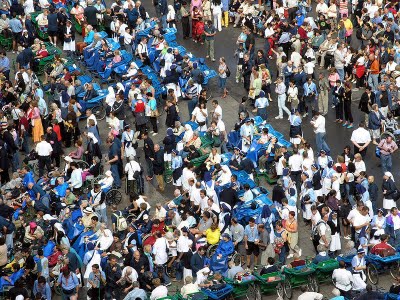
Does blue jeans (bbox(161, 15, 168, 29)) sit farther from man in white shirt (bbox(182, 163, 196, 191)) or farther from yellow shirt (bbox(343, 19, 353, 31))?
man in white shirt (bbox(182, 163, 196, 191))

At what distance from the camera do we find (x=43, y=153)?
33.5 m

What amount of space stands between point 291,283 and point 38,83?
40.8 ft

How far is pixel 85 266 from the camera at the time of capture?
95.8 ft

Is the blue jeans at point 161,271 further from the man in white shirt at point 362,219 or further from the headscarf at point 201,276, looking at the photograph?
the man in white shirt at point 362,219

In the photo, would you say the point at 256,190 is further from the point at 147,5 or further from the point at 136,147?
the point at 147,5

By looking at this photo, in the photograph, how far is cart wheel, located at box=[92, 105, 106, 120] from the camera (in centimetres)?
3666

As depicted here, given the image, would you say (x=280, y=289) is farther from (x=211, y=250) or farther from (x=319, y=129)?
(x=319, y=129)

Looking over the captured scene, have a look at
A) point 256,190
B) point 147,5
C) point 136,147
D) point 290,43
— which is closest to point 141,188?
point 136,147

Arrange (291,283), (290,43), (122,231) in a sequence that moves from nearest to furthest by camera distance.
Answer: (291,283)
(122,231)
(290,43)

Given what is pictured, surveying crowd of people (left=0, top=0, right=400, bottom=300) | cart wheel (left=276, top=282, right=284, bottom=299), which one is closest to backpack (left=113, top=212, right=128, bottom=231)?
crowd of people (left=0, top=0, right=400, bottom=300)

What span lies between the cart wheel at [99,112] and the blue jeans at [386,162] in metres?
9.54

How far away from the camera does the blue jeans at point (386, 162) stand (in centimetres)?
3262

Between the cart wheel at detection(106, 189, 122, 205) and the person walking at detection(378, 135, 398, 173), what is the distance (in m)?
7.73

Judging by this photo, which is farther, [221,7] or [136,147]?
[221,7]
